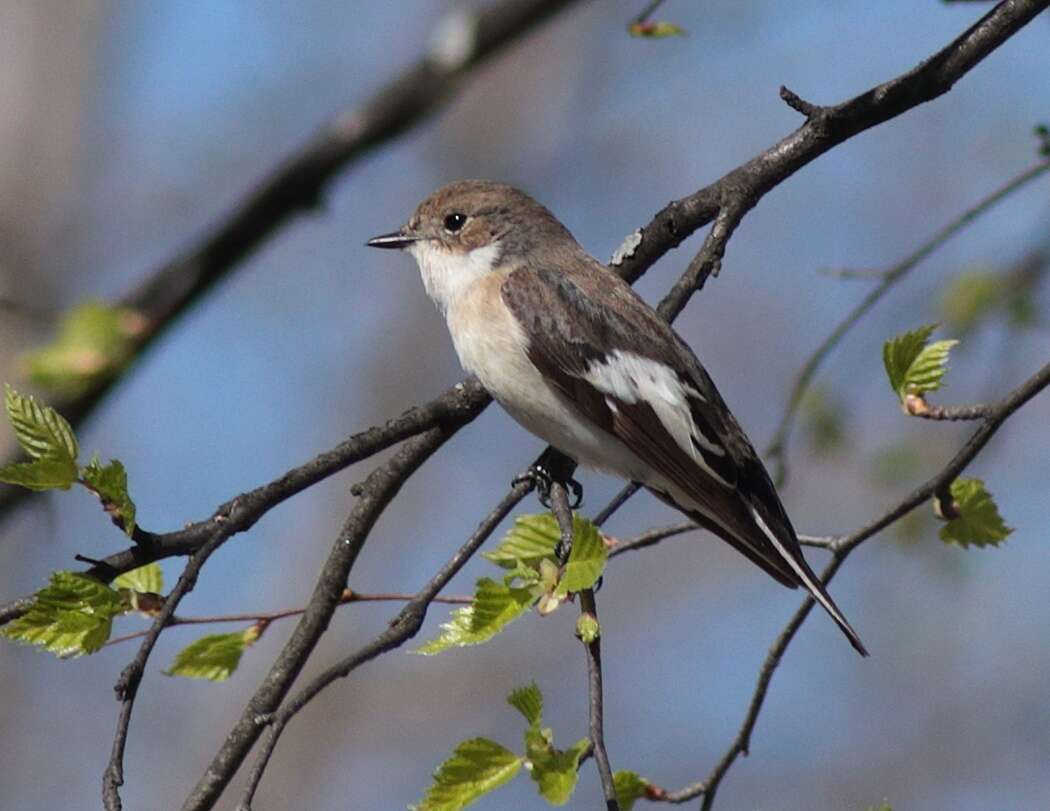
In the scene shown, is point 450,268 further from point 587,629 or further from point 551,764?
point 551,764

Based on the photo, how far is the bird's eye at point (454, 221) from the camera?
14.4 feet

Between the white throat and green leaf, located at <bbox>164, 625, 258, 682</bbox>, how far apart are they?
136cm

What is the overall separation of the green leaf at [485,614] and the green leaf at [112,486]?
1.89ft

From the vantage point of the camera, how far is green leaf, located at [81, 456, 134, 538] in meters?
2.52

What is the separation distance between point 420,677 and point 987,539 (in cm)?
851

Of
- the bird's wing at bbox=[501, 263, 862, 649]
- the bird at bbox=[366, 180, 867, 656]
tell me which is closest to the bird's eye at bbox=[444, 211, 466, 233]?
the bird at bbox=[366, 180, 867, 656]

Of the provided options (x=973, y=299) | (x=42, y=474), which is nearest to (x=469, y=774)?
(x=42, y=474)

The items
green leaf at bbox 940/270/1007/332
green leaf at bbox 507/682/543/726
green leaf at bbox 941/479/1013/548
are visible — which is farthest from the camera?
green leaf at bbox 940/270/1007/332

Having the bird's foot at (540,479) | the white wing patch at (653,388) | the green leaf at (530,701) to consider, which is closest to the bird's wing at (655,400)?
the white wing patch at (653,388)

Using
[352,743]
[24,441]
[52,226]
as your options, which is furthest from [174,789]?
[24,441]

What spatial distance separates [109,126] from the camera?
10977mm

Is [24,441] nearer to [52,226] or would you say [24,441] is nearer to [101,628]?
[101,628]

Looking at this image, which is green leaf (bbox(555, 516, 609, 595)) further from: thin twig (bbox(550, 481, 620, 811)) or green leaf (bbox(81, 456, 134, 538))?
green leaf (bbox(81, 456, 134, 538))

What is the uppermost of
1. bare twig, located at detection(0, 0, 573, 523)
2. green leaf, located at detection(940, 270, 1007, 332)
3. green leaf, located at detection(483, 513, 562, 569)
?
bare twig, located at detection(0, 0, 573, 523)
